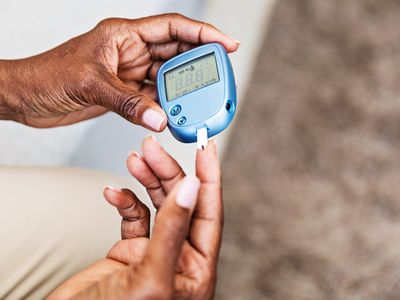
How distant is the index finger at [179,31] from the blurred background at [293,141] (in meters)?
0.27

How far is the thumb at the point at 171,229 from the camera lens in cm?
64

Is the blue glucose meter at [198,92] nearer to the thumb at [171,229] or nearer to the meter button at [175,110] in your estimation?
the meter button at [175,110]

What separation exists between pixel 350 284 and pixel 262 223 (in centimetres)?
29

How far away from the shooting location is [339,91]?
5.74ft

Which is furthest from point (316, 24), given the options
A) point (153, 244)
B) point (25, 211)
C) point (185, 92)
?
point (153, 244)

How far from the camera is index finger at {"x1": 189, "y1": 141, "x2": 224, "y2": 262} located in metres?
0.76

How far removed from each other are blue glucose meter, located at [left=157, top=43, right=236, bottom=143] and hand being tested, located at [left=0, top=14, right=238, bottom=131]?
1.8 inches

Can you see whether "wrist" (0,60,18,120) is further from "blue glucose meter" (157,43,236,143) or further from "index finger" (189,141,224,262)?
"index finger" (189,141,224,262)

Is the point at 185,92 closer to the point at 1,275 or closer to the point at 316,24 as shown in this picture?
the point at 1,275

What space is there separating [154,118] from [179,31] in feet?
0.81

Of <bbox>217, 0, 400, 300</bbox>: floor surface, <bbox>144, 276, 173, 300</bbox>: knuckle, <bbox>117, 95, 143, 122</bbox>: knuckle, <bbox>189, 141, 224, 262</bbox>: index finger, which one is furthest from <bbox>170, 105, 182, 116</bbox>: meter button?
<bbox>217, 0, 400, 300</bbox>: floor surface

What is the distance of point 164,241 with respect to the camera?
25.4 inches

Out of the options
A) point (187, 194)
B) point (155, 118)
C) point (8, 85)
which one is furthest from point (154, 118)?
point (8, 85)

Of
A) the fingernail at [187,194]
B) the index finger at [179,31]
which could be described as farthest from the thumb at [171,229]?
the index finger at [179,31]
